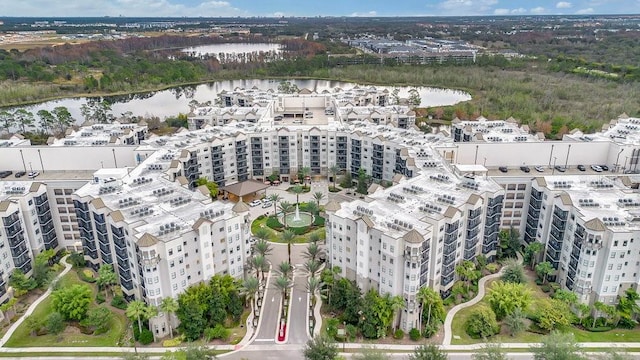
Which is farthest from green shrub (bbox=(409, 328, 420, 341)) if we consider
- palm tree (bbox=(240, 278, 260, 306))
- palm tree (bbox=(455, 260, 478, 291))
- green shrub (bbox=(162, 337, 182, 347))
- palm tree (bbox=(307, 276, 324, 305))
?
green shrub (bbox=(162, 337, 182, 347))

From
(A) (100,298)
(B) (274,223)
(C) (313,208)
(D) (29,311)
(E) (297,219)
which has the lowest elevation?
(D) (29,311)

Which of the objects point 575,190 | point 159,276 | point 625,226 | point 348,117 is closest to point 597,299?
point 625,226

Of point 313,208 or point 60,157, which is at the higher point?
point 60,157

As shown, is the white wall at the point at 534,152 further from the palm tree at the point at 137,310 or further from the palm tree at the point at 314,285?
the palm tree at the point at 137,310

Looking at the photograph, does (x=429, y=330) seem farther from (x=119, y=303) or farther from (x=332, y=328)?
(x=119, y=303)

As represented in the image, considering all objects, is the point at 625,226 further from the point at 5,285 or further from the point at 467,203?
the point at 5,285

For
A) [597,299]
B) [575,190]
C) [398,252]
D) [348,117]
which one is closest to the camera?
[398,252]

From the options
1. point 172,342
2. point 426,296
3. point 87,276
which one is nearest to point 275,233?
point 172,342
